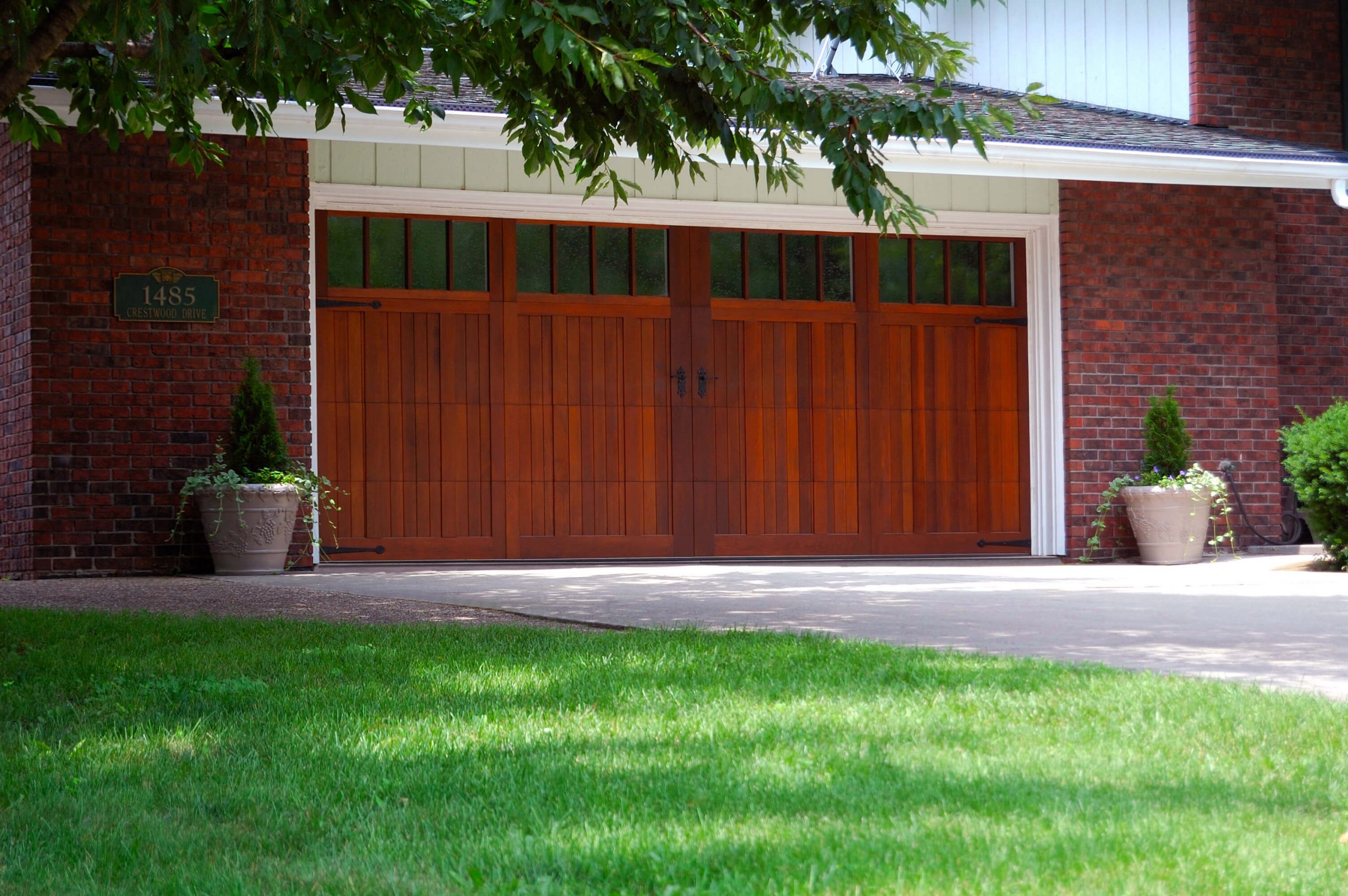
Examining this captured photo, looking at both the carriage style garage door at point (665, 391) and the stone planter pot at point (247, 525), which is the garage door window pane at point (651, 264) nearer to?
the carriage style garage door at point (665, 391)

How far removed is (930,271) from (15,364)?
21.9 feet

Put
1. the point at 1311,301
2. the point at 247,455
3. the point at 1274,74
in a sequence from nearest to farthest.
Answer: the point at 247,455, the point at 1311,301, the point at 1274,74

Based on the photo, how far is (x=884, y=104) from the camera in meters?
5.17

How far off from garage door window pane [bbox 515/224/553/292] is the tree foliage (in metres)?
4.07

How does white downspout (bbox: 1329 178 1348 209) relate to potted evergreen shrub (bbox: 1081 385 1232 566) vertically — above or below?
above

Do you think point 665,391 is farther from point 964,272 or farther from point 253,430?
point 253,430

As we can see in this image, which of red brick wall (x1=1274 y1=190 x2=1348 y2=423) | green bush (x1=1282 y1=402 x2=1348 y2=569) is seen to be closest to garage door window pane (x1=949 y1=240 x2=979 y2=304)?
red brick wall (x1=1274 y1=190 x2=1348 y2=423)

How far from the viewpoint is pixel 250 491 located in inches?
348

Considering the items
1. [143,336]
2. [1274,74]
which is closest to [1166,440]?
[1274,74]

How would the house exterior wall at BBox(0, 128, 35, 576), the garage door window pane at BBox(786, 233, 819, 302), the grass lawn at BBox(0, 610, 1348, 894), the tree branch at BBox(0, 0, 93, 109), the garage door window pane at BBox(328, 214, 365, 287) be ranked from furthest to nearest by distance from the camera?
the garage door window pane at BBox(786, 233, 819, 302) → the garage door window pane at BBox(328, 214, 365, 287) → the house exterior wall at BBox(0, 128, 35, 576) → the tree branch at BBox(0, 0, 93, 109) → the grass lawn at BBox(0, 610, 1348, 894)

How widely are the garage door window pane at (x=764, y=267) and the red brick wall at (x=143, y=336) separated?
3388mm

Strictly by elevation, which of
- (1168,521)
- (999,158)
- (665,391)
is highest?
(999,158)

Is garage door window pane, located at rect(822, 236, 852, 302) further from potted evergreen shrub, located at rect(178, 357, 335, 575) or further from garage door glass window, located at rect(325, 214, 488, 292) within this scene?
potted evergreen shrub, located at rect(178, 357, 335, 575)

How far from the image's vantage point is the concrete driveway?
4.88 metres
